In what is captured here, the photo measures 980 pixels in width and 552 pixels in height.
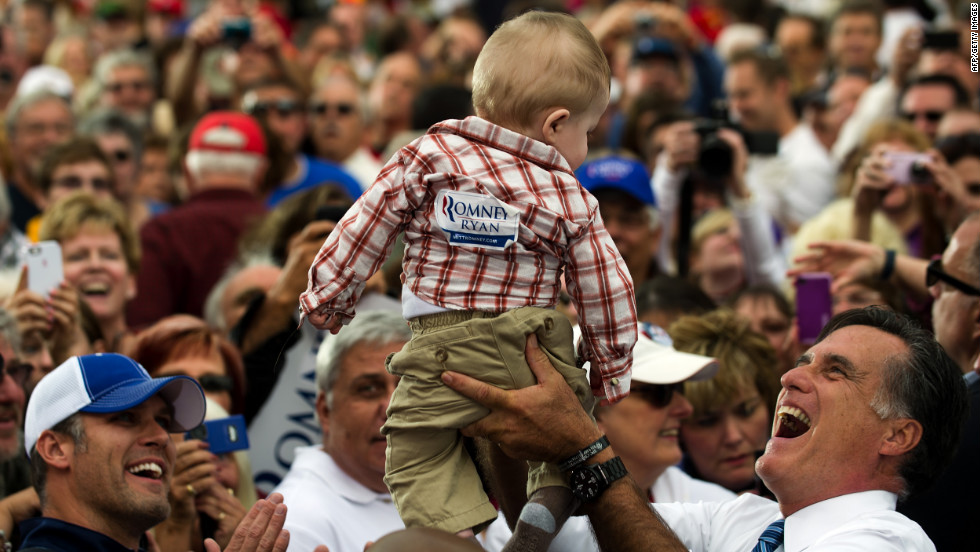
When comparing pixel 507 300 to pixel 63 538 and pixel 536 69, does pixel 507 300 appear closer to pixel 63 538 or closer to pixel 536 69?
pixel 536 69

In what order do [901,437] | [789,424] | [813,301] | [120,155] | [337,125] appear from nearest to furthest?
[901,437]
[789,424]
[813,301]
[120,155]
[337,125]

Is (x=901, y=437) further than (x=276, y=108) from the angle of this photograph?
No

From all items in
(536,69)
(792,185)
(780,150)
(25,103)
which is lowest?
(792,185)

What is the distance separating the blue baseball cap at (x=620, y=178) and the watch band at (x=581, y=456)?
280 cm

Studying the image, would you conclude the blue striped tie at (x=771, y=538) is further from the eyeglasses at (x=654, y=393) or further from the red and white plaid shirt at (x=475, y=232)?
the eyeglasses at (x=654, y=393)

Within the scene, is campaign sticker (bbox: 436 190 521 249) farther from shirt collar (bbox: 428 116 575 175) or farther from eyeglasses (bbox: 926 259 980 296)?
eyeglasses (bbox: 926 259 980 296)

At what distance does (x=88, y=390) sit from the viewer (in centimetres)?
371

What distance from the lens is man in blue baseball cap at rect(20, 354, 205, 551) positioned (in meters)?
3.64

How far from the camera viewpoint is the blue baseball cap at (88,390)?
12.1ft

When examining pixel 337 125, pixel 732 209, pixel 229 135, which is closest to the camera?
pixel 732 209

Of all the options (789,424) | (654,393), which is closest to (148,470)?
(654,393)

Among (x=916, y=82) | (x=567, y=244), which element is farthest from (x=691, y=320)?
(x=916, y=82)

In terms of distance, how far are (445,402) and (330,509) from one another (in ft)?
4.55

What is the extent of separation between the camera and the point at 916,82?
7.77m
